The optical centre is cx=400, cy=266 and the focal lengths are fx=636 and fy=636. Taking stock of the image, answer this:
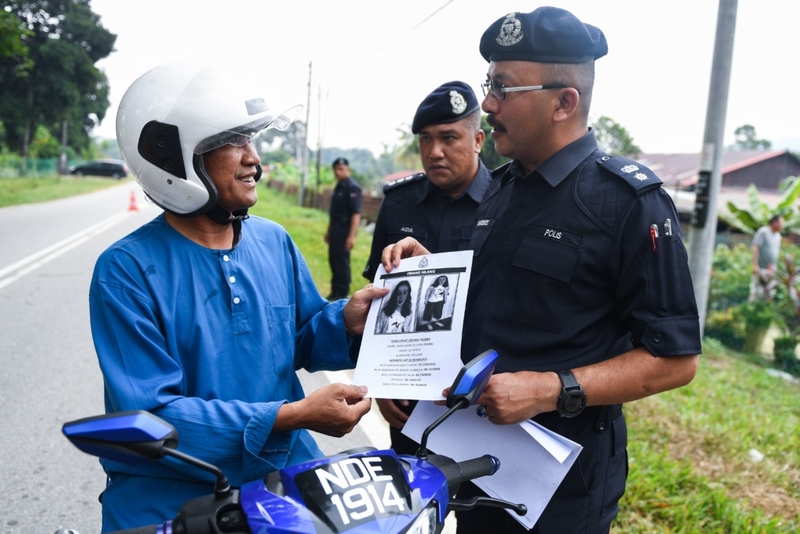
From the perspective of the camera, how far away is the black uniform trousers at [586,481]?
5.69 ft

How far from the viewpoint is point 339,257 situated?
859 centimetres

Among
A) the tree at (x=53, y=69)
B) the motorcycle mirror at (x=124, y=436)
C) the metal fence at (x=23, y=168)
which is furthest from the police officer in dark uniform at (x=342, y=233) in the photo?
the tree at (x=53, y=69)

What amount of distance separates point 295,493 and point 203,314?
1.90 feet

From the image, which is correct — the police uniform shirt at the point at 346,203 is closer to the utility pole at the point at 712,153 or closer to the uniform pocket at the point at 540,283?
the utility pole at the point at 712,153

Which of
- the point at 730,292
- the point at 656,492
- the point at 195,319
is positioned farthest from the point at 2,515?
the point at 730,292

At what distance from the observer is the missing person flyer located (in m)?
1.63

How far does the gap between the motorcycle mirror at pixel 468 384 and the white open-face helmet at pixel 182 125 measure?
2.65 ft

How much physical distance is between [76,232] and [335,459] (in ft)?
50.5

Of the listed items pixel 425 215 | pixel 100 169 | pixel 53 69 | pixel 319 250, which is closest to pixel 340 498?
pixel 425 215

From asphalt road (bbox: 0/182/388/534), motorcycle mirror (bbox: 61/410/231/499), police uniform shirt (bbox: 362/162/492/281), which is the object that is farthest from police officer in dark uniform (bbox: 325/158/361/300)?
motorcycle mirror (bbox: 61/410/231/499)

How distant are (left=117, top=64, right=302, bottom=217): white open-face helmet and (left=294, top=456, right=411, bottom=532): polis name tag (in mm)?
809

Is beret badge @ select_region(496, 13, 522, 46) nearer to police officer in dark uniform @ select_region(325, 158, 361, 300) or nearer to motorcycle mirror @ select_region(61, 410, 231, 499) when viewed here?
motorcycle mirror @ select_region(61, 410, 231, 499)

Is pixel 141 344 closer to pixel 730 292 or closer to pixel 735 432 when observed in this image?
pixel 735 432

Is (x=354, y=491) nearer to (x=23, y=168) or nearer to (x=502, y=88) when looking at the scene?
(x=502, y=88)
